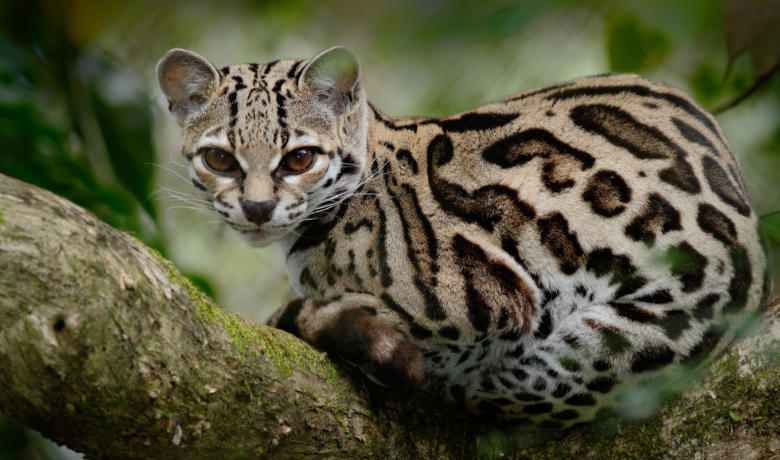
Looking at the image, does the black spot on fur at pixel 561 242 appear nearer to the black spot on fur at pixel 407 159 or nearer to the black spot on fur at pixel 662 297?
the black spot on fur at pixel 662 297

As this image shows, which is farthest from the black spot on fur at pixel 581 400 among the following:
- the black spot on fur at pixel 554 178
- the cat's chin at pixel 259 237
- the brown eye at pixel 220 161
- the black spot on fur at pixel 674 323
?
the brown eye at pixel 220 161

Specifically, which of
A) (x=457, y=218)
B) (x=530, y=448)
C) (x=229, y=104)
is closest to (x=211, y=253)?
(x=229, y=104)

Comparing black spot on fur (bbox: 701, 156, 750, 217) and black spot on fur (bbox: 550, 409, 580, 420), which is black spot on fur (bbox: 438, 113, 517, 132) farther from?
black spot on fur (bbox: 550, 409, 580, 420)

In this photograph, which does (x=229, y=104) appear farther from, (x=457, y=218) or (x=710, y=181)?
(x=710, y=181)

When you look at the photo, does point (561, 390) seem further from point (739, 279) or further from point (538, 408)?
point (739, 279)

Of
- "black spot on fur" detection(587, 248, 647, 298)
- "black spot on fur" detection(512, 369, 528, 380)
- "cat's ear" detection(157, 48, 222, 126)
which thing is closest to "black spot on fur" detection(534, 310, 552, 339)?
"black spot on fur" detection(512, 369, 528, 380)

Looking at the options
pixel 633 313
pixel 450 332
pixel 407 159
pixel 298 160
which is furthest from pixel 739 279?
pixel 298 160
